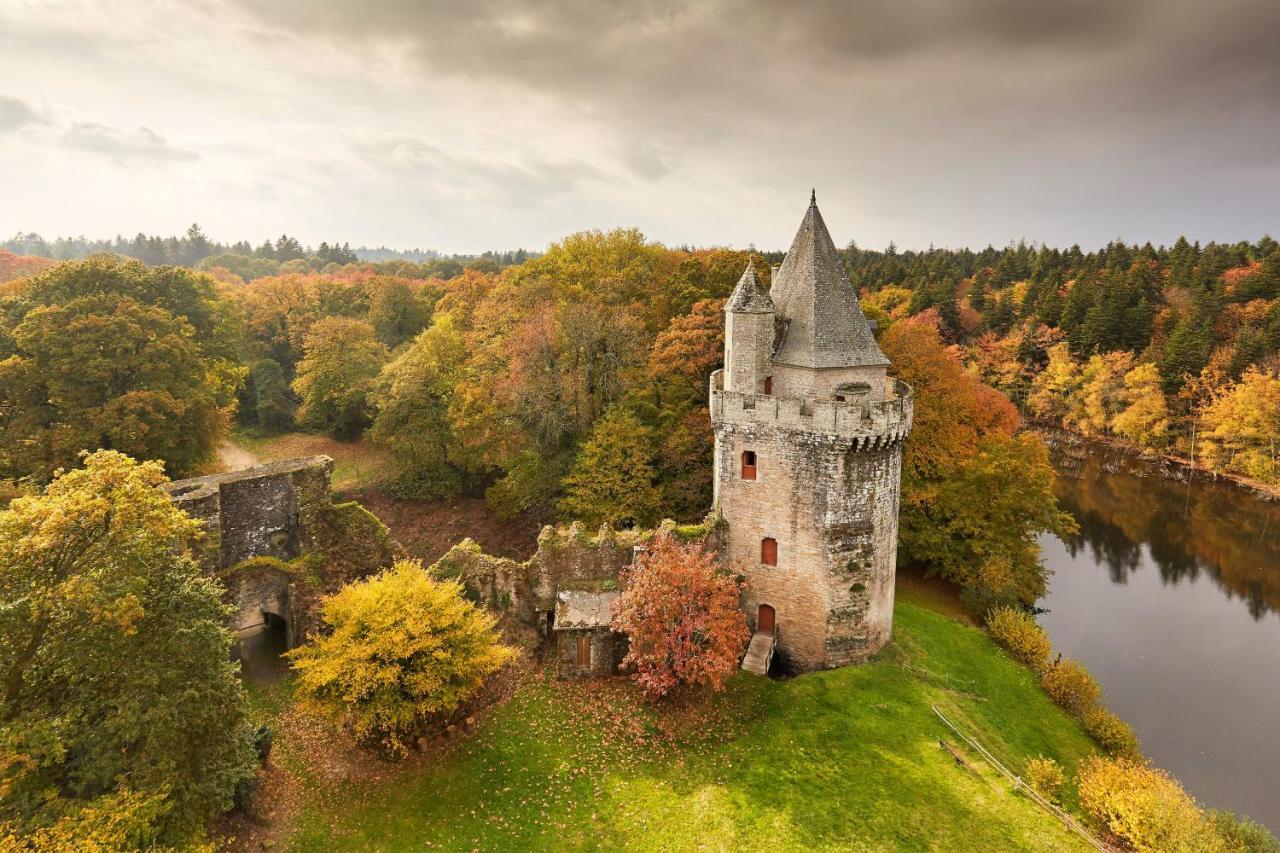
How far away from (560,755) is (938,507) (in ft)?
66.4

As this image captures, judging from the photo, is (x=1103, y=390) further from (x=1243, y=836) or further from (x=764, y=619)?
(x=764, y=619)

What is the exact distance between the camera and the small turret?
20.0 meters

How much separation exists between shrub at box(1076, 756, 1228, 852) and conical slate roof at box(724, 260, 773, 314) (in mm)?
15186

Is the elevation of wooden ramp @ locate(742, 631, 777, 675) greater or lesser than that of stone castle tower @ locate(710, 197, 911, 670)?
lesser

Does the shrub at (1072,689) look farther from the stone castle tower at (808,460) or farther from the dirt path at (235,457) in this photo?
the dirt path at (235,457)

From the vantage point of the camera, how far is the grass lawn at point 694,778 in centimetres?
1409

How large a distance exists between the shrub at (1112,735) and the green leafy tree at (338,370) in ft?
119

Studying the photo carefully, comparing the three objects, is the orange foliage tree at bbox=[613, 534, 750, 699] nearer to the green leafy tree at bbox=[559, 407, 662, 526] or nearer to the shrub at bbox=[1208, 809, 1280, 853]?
the green leafy tree at bbox=[559, 407, 662, 526]

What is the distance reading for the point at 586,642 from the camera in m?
18.9

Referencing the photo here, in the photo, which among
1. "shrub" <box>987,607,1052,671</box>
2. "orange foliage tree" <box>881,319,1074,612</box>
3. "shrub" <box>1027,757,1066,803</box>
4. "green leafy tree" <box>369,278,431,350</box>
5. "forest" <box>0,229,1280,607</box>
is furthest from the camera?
"green leafy tree" <box>369,278,431,350</box>

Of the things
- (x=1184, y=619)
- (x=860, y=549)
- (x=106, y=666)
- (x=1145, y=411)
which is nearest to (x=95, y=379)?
(x=106, y=666)

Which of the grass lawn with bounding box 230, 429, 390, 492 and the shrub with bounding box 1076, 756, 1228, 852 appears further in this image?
the grass lawn with bounding box 230, 429, 390, 492

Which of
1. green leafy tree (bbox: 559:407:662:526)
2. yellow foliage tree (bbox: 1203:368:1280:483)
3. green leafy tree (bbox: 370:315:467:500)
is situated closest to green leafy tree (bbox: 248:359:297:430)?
green leafy tree (bbox: 370:315:467:500)

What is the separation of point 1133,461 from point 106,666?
62.6 m
